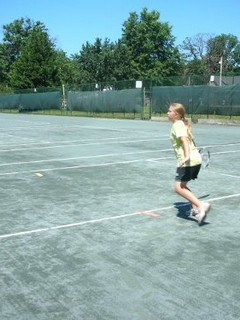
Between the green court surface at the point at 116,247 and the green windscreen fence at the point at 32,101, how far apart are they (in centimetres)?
3839

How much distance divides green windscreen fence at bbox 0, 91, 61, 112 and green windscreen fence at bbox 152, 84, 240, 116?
16.5 metres

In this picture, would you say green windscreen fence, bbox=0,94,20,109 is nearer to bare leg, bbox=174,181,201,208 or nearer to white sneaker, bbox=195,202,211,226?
→ bare leg, bbox=174,181,201,208

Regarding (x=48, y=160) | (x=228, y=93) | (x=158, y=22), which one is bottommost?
(x=48, y=160)

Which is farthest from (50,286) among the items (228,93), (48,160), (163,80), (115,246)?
(163,80)

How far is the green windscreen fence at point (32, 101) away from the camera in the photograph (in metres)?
Result: 48.0

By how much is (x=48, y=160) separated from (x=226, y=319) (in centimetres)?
923

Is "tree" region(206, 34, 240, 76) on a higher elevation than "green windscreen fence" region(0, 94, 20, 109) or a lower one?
higher

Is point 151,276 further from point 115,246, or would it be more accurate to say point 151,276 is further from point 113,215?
point 113,215

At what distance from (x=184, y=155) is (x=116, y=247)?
5.00 ft

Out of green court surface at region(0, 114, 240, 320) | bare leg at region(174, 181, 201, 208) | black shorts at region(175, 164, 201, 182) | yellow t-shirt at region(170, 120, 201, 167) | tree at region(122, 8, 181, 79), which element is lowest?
green court surface at region(0, 114, 240, 320)

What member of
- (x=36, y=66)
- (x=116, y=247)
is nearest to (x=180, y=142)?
(x=116, y=247)

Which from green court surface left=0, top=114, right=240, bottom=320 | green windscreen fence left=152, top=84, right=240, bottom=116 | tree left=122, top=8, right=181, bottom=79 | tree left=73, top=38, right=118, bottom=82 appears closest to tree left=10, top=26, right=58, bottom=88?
tree left=73, top=38, right=118, bottom=82

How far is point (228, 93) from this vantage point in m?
28.3

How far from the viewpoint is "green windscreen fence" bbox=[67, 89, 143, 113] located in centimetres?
3542
